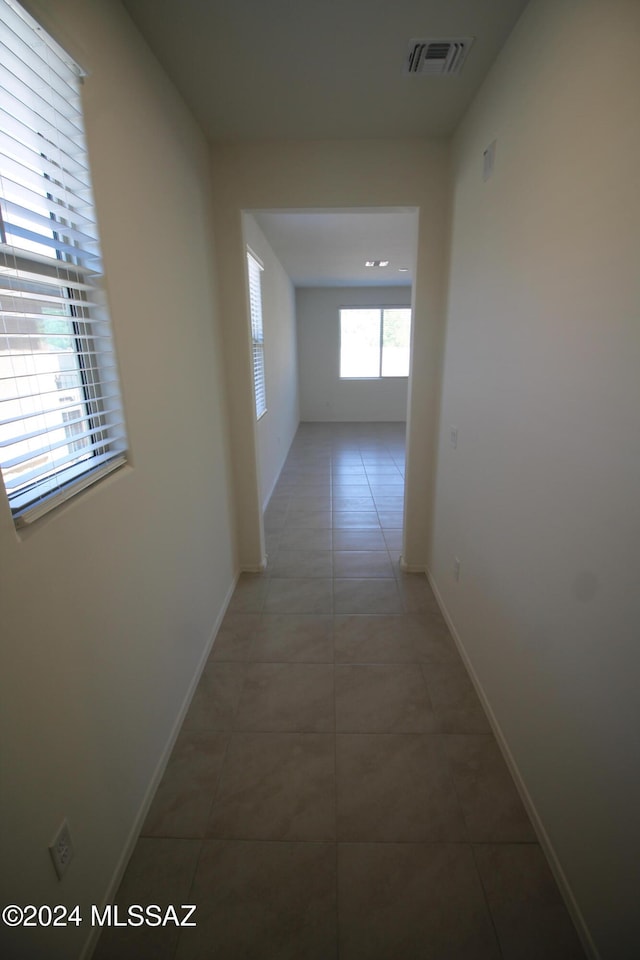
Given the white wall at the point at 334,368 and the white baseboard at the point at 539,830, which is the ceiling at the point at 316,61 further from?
the white wall at the point at 334,368

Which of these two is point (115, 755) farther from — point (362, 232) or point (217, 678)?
point (362, 232)

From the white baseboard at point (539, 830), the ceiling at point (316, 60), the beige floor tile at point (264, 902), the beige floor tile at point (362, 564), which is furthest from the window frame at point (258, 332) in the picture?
the beige floor tile at point (264, 902)

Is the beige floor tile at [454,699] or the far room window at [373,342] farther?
the far room window at [373,342]

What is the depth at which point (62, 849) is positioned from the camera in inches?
40.1

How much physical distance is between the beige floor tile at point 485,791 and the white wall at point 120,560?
114 cm

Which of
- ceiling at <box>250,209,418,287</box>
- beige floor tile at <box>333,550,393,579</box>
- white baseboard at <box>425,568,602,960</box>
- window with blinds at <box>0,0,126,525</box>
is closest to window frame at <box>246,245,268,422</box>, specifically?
ceiling at <box>250,209,418,287</box>

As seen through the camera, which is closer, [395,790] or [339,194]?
[395,790]

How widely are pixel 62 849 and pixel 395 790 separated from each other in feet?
3.51

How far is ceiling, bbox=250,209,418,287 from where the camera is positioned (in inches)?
139

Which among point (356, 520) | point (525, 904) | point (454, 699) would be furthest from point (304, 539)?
point (525, 904)

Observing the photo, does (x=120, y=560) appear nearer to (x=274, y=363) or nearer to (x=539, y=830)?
(x=539, y=830)

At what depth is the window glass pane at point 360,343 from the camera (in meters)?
8.06

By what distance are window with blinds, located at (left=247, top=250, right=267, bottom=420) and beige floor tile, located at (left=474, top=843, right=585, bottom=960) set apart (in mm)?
3239

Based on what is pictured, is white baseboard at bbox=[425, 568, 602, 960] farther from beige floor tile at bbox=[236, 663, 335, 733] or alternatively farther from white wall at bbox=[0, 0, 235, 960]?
white wall at bbox=[0, 0, 235, 960]
